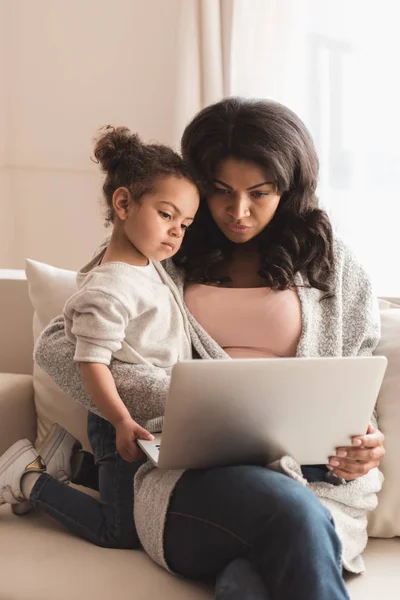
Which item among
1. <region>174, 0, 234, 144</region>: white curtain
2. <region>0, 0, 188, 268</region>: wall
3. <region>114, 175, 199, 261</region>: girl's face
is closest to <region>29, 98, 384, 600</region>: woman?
<region>114, 175, 199, 261</region>: girl's face

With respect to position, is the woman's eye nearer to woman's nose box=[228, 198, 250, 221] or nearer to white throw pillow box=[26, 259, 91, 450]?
woman's nose box=[228, 198, 250, 221]

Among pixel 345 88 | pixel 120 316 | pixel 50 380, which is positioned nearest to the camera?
pixel 120 316

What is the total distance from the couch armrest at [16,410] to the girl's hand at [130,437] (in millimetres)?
509

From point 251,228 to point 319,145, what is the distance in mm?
923

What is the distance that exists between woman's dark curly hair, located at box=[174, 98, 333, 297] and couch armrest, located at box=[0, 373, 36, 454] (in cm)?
45

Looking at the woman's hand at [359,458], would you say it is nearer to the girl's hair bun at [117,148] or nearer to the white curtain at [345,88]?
the girl's hair bun at [117,148]

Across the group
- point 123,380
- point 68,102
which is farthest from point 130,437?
point 68,102

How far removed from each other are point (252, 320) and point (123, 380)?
31cm

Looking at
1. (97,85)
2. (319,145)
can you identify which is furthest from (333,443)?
(97,85)

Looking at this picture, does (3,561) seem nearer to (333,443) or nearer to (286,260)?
(333,443)

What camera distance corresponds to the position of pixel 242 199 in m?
1.70

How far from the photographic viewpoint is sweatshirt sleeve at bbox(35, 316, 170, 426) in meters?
1.55

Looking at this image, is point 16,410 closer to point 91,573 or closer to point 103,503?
point 103,503

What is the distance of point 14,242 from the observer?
3.16 meters
